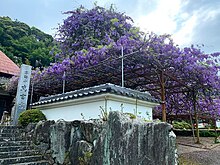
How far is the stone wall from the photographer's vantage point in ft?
8.80

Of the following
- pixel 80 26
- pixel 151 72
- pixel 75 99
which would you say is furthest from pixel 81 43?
pixel 75 99

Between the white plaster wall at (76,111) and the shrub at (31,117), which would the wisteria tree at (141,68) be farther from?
the shrub at (31,117)

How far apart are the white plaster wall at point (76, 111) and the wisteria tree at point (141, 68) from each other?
223 cm

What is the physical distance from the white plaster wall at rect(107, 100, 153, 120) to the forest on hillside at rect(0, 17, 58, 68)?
14352 mm

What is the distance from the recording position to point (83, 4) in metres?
13.8

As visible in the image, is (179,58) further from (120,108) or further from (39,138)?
(39,138)

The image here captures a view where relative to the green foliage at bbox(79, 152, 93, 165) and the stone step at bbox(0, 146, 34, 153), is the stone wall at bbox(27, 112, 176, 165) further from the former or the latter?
the stone step at bbox(0, 146, 34, 153)

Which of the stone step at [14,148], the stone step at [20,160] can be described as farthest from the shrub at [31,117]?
the stone step at [20,160]

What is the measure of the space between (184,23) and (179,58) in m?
1.29

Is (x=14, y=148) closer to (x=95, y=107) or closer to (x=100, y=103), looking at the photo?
(x=95, y=107)

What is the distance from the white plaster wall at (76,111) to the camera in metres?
4.78

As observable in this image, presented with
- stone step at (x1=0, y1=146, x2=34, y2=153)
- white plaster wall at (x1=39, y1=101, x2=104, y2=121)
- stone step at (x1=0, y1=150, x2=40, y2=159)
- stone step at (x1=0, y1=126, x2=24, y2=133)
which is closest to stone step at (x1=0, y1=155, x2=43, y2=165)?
stone step at (x1=0, y1=150, x2=40, y2=159)

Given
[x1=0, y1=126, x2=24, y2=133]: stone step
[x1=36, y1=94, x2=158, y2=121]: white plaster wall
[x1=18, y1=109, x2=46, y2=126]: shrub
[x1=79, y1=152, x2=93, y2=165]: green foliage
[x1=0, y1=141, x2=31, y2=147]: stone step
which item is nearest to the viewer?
[x1=79, y1=152, x2=93, y2=165]: green foliage

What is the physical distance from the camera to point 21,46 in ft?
64.2
